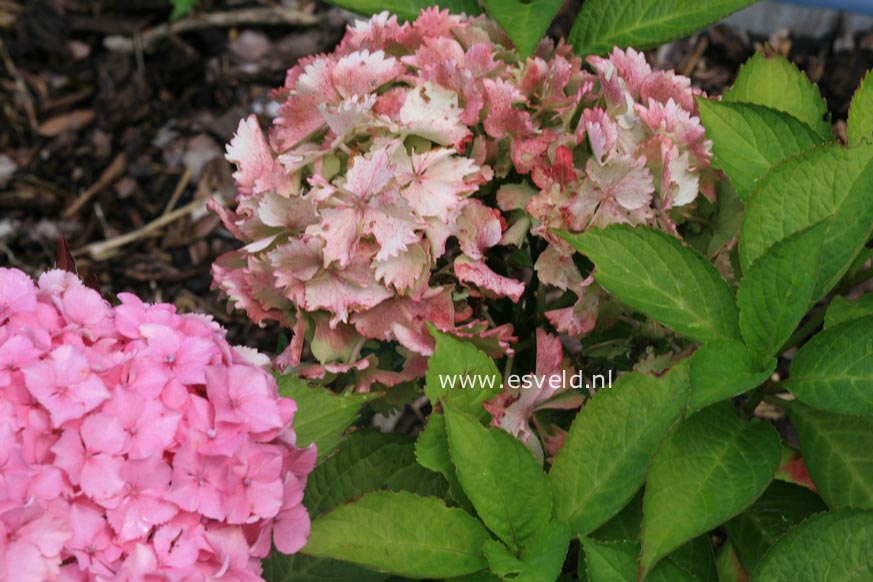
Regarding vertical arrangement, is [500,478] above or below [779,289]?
below

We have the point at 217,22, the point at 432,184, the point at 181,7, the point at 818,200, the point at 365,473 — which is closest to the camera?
the point at 818,200

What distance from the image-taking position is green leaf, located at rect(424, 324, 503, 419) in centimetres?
113

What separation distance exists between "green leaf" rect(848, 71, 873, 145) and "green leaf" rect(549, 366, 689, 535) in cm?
39

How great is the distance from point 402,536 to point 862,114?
2.36 ft

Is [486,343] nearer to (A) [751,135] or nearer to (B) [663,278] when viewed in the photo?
(B) [663,278]

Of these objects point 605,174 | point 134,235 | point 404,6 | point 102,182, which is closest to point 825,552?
point 605,174

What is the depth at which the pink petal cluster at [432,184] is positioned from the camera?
1.21 metres

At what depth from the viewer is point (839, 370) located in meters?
1.05

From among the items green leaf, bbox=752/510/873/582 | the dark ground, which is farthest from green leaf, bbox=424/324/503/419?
the dark ground

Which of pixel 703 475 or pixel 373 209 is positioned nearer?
pixel 703 475

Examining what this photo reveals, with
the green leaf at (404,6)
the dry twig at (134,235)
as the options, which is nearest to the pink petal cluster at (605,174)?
the green leaf at (404,6)

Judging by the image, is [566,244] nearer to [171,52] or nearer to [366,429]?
[366,429]

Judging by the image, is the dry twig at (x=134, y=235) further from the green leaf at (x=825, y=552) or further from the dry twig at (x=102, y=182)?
the green leaf at (x=825, y=552)

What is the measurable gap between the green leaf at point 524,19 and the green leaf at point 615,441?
1.52 ft
